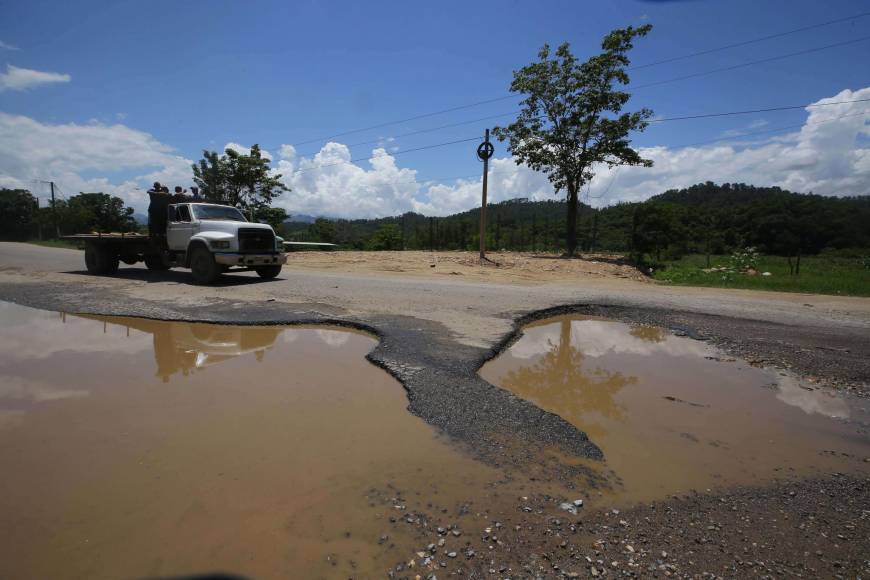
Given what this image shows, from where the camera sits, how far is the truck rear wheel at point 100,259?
38.1 ft

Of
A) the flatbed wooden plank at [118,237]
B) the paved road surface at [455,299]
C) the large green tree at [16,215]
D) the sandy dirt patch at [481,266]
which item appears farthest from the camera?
the large green tree at [16,215]

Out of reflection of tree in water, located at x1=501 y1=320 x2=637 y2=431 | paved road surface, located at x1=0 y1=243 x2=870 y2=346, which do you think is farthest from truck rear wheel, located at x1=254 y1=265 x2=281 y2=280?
reflection of tree in water, located at x1=501 y1=320 x2=637 y2=431

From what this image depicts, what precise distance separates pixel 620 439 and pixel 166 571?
112 inches

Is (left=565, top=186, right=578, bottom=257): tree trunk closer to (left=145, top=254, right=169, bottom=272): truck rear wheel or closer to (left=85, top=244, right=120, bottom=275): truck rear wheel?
(left=145, top=254, right=169, bottom=272): truck rear wheel

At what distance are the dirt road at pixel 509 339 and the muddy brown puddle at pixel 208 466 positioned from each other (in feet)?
0.94

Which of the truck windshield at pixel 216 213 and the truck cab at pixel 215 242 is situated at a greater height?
the truck windshield at pixel 216 213

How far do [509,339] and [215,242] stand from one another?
24.8 ft

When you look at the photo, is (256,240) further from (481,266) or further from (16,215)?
(16,215)

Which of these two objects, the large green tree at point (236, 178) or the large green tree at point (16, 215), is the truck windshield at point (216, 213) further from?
the large green tree at point (16, 215)

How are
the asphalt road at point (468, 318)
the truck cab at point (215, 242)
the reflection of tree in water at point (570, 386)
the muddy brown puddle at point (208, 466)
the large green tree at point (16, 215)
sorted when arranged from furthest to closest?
the large green tree at point (16, 215)
the truck cab at point (215, 242)
the reflection of tree in water at point (570, 386)
the asphalt road at point (468, 318)
the muddy brown puddle at point (208, 466)

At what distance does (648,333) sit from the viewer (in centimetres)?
628

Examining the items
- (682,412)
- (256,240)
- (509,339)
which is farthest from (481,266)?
(682,412)

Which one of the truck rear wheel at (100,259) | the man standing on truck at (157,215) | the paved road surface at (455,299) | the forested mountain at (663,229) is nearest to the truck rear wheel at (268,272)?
the paved road surface at (455,299)

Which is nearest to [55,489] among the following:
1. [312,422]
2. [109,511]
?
[109,511]
